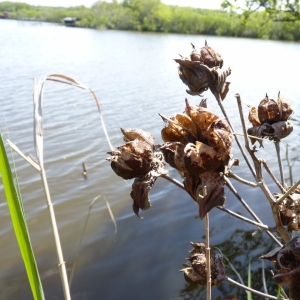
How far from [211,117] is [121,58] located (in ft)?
64.0

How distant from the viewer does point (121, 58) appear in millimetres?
19578

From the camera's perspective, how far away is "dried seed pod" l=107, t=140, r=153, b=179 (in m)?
0.79

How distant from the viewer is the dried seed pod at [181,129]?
2.25 ft

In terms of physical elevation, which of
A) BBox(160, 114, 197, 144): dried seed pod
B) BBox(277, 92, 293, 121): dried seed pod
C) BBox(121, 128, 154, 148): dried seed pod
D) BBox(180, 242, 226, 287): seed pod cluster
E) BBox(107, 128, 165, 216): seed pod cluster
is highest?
BBox(160, 114, 197, 144): dried seed pod

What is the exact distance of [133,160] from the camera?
31.0 inches

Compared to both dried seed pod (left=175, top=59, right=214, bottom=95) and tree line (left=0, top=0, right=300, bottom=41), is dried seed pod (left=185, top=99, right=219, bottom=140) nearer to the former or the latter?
dried seed pod (left=175, top=59, right=214, bottom=95)

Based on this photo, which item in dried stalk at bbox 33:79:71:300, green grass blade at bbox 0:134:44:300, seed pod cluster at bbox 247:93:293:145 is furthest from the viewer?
seed pod cluster at bbox 247:93:293:145

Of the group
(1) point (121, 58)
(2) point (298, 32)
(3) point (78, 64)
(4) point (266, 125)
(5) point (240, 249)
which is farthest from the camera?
(2) point (298, 32)

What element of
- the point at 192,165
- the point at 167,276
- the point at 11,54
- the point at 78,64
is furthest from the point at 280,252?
the point at 11,54

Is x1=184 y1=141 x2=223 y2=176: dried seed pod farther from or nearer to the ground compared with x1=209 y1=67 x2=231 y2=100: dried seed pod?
nearer to the ground

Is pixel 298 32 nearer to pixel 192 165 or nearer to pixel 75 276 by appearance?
pixel 75 276

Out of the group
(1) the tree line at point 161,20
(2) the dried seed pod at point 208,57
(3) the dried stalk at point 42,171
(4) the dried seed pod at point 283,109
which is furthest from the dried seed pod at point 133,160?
(1) the tree line at point 161,20

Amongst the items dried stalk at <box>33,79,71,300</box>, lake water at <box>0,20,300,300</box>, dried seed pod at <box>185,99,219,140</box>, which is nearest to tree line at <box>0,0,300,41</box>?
lake water at <box>0,20,300,300</box>

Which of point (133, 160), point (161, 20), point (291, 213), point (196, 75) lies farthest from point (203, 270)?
point (161, 20)
